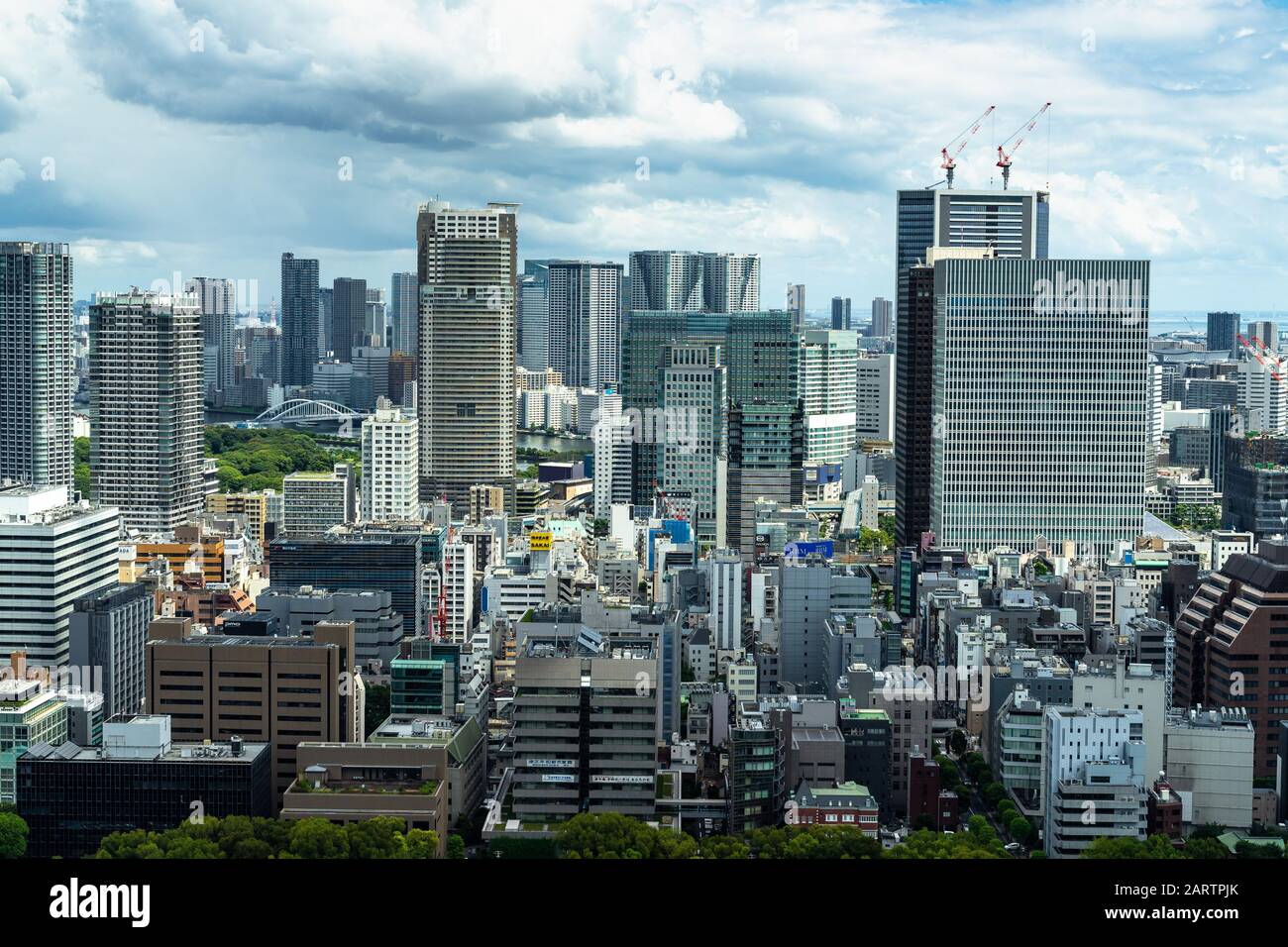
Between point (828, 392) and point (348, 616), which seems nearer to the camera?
point (348, 616)

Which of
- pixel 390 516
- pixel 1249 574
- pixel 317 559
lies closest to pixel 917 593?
pixel 1249 574

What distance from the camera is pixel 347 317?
109ft

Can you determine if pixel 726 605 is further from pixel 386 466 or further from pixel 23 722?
pixel 386 466

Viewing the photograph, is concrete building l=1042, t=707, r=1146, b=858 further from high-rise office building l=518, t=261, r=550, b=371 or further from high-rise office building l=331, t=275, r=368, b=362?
high-rise office building l=331, t=275, r=368, b=362

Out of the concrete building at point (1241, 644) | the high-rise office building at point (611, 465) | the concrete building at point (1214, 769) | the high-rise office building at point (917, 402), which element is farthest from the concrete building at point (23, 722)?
the high-rise office building at point (611, 465)

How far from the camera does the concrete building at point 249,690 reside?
9.74 metres

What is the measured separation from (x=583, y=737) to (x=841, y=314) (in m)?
29.4

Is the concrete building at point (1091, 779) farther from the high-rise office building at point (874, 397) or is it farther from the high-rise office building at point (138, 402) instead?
the high-rise office building at point (874, 397)

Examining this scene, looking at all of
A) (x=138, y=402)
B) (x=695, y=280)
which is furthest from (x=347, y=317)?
(x=138, y=402)

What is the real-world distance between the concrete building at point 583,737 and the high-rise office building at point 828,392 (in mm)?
17871

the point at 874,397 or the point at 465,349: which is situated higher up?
the point at 465,349

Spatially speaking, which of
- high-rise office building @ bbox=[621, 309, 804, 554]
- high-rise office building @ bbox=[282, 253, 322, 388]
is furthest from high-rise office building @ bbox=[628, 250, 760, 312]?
high-rise office building @ bbox=[282, 253, 322, 388]
